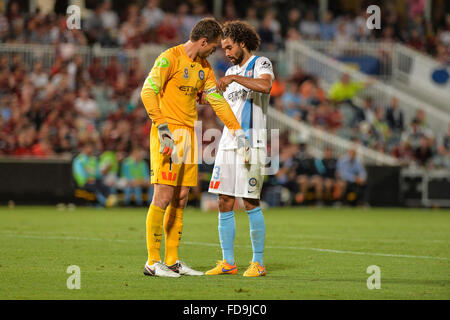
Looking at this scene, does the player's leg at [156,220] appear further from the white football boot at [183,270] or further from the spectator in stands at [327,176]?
the spectator in stands at [327,176]

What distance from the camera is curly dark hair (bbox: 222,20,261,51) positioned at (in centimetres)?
877

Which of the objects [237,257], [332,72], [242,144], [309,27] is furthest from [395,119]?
[242,144]

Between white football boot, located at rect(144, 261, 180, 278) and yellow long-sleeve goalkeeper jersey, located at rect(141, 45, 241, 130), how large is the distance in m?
1.44

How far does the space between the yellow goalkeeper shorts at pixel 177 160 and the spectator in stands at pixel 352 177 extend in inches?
582

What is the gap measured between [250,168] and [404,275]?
6.20 ft

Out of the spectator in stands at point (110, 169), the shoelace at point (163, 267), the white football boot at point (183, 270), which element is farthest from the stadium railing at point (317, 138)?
the shoelace at point (163, 267)

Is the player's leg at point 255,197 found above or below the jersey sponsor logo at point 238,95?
below

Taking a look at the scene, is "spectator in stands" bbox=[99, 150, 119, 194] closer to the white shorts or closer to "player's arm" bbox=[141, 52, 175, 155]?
the white shorts

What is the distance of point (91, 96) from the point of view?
23.7 metres

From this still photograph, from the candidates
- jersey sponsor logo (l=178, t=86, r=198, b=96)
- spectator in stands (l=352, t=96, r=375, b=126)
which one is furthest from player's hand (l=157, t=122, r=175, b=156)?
spectator in stands (l=352, t=96, r=375, b=126)

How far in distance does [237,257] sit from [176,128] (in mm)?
2354

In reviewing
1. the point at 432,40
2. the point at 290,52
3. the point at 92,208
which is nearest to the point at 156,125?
the point at 92,208

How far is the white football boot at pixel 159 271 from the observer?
8273mm

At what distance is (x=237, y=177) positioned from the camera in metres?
8.66
